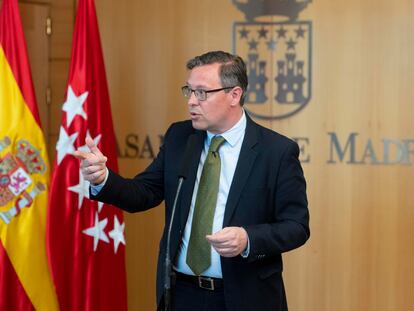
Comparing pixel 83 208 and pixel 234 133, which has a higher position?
pixel 234 133

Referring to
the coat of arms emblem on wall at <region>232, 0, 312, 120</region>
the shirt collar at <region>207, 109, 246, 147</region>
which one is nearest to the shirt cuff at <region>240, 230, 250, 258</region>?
the shirt collar at <region>207, 109, 246, 147</region>

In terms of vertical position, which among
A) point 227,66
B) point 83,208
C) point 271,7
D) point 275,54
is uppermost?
point 271,7

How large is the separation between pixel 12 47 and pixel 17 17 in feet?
0.51

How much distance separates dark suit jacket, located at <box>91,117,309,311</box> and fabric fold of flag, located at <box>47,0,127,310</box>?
1.13 metres

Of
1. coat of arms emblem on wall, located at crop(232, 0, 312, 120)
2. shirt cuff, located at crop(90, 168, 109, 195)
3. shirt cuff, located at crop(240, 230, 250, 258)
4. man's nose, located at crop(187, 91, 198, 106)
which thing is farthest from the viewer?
coat of arms emblem on wall, located at crop(232, 0, 312, 120)

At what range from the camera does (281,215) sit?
256 centimetres

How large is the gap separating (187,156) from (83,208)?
4.52ft

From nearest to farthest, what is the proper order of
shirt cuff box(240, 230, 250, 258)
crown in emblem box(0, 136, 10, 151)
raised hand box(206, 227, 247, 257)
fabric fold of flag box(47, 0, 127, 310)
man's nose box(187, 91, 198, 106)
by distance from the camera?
raised hand box(206, 227, 247, 257), shirt cuff box(240, 230, 250, 258), man's nose box(187, 91, 198, 106), crown in emblem box(0, 136, 10, 151), fabric fold of flag box(47, 0, 127, 310)

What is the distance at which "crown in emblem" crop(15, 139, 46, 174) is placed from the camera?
3559mm

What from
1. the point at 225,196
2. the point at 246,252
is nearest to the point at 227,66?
the point at 225,196

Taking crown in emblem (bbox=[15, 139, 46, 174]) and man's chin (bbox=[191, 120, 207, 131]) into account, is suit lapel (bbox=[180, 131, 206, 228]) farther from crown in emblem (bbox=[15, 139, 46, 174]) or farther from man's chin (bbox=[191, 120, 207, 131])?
crown in emblem (bbox=[15, 139, 46, 174])

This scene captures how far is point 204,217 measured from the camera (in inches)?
101

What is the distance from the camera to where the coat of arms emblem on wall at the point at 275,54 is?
166 inches

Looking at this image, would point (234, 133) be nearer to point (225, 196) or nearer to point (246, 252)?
point (225, 196)
